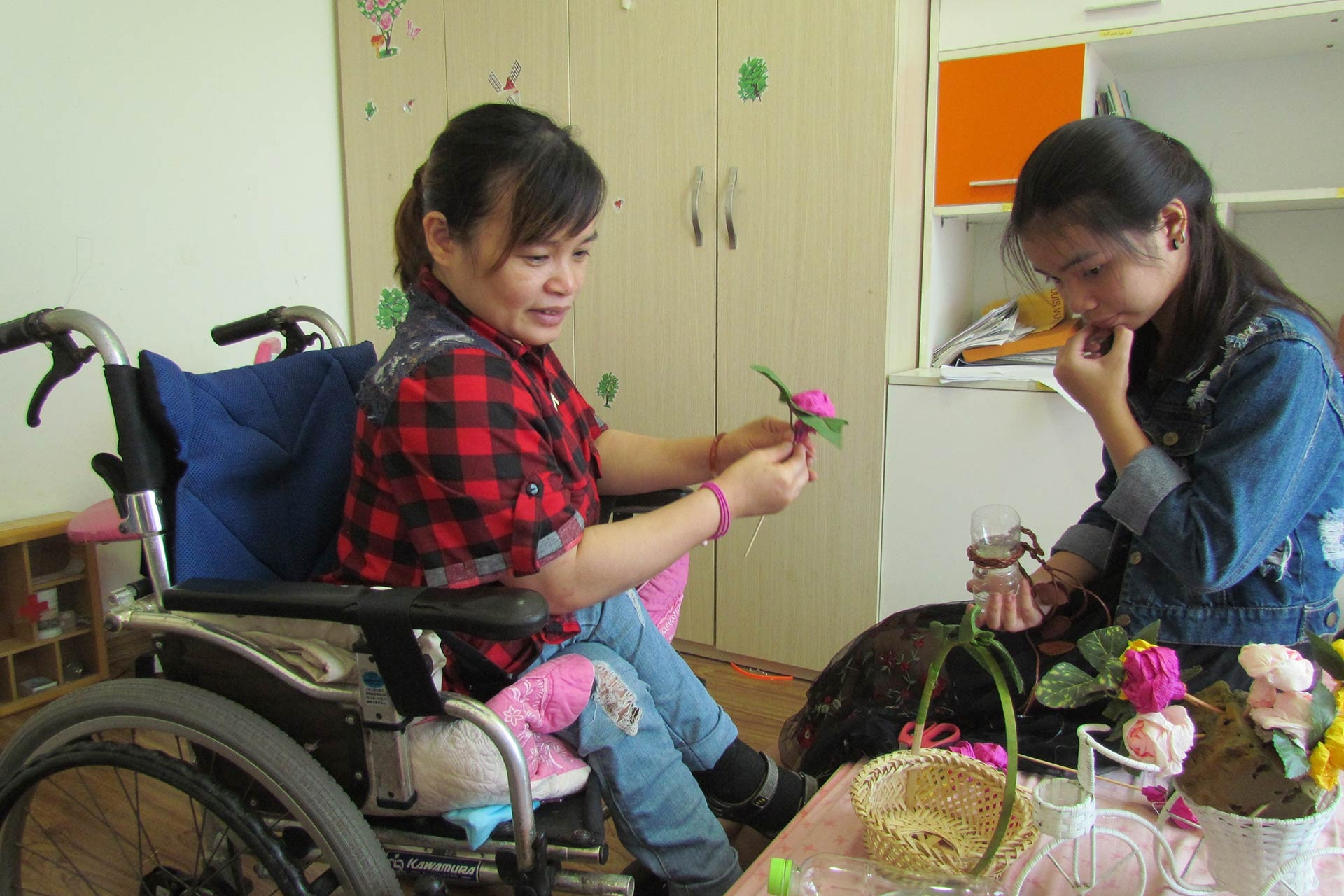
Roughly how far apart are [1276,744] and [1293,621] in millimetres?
436

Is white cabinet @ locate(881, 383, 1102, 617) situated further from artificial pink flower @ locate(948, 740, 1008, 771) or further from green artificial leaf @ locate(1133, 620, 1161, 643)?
green artificial leaf @ locate(1133, 620, 1161, 643)

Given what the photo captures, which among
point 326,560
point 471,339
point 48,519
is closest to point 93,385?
point 48,519

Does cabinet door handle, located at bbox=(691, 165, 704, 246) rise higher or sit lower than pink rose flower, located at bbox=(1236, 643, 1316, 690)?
higher

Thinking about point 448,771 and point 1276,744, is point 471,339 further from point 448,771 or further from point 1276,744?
point 1276,744

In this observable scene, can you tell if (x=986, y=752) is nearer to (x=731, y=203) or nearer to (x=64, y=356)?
(x=64, y=356)

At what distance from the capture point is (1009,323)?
6.59 feet

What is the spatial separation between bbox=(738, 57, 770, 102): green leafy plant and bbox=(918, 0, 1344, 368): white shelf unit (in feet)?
1.20

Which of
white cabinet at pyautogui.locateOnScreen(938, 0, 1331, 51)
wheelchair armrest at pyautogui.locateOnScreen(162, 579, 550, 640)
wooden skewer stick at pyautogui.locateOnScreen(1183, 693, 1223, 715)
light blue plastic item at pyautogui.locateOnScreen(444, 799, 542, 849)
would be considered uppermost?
white cabinet at pyautogui.locateOnScreen(938, 0, 1331, 51)

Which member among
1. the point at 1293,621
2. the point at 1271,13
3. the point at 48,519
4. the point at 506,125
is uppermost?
the point at 1271,13

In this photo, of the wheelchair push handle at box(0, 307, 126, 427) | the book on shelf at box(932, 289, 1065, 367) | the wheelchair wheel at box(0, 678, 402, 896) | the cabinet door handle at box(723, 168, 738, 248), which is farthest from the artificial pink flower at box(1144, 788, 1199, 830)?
Answer: the cabinet door handle at box(723, 168, 738, 248)

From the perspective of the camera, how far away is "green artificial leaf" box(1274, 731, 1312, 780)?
647 millimetres

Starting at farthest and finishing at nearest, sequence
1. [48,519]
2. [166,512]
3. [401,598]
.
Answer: [48,519]
[166,512]
[401,598]

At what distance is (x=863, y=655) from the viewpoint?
122 centimetres

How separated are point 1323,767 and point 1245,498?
14.2 inches
